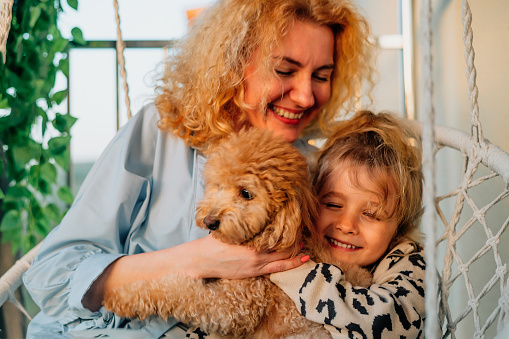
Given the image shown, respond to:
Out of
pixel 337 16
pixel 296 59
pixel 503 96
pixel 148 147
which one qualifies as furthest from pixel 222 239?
pixel 503 96

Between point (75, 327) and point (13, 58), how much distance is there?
5.12ft

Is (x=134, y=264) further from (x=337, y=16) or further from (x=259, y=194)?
(x=337, y=16)

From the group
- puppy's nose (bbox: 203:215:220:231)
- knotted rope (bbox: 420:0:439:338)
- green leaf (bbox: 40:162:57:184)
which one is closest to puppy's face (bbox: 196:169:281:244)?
puppy's nose (bbox: 203:215:220:231)

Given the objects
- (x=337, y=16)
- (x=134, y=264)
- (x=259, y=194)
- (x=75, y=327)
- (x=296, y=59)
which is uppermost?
(x=337, y=16)

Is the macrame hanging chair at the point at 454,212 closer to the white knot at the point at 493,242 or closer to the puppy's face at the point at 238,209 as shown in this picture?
the white knot at the point at 493,242

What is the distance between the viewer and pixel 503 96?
1730 millimetres

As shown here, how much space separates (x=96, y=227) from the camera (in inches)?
53.7

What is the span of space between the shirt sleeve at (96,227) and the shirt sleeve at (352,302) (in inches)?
19.8

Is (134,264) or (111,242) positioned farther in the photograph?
(111,242)

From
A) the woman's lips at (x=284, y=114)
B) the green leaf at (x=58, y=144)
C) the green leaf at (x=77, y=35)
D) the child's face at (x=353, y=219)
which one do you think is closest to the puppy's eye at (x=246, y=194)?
the child's face at (x=353, y=219)

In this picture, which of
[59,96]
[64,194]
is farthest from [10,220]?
[59,96]

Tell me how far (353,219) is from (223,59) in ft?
2.12

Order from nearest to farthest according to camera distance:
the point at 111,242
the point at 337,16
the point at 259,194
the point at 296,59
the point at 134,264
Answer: the point at 259,194 < the point at 134,264 < the point at 111,242 < the point at 296,59 < the point at 337,16

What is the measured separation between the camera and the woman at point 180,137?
1293 millimetres
